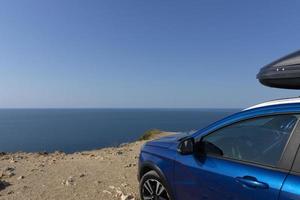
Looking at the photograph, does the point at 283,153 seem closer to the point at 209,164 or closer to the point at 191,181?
the point at 209,164

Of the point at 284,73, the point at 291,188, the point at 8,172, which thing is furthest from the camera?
the point at 8,172

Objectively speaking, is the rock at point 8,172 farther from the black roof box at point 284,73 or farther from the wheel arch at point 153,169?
the black roof box at point 284,73

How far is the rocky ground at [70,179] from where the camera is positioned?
5.83m

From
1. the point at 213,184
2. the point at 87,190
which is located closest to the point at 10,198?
the point at 87,190

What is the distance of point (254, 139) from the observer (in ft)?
10.3

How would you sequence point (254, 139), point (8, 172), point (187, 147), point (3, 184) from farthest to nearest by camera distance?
point (8, 172)
point (3, 184)
point (187, 147)
point (254, 139)

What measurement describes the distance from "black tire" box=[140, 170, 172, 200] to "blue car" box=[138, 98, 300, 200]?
0.01m

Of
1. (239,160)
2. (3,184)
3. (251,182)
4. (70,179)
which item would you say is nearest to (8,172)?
(3,184)

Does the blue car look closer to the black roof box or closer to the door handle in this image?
the door handle

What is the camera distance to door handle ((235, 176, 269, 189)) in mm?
2502

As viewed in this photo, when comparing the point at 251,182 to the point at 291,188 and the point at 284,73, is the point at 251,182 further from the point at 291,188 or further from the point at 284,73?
the point at 284,73

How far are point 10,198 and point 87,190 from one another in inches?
53.1

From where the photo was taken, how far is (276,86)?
3084mm

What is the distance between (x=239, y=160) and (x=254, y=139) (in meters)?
0.32
